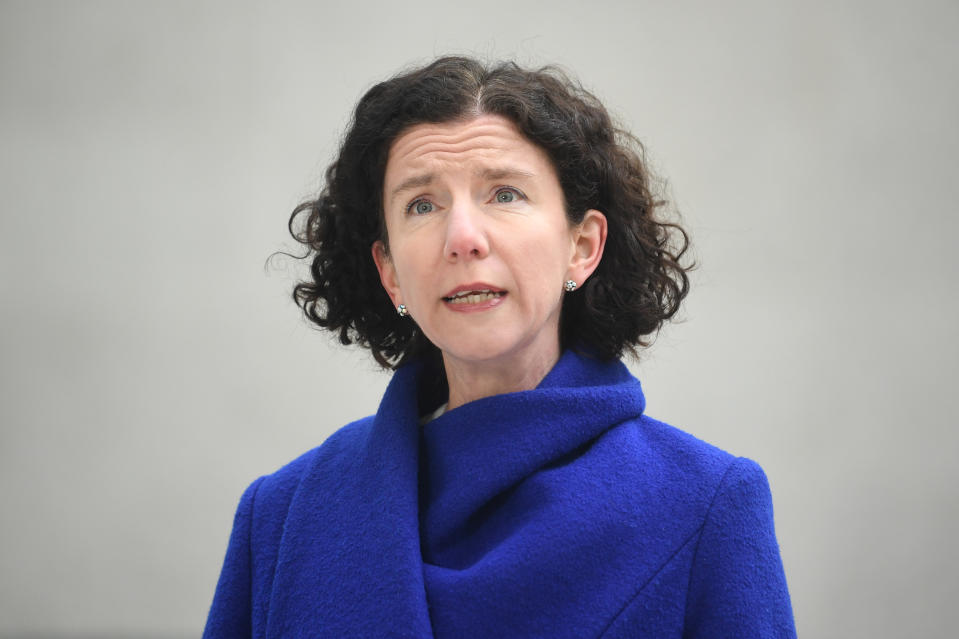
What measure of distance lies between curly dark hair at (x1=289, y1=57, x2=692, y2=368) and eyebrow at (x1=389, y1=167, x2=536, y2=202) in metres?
0.08

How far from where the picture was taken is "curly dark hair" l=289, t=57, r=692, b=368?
5.03 ft

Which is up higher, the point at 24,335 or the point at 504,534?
the point at 24,335

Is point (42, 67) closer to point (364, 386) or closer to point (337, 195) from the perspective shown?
point (364, 386)

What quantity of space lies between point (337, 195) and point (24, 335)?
2.22 meters

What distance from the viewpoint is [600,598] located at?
1319 millimetres

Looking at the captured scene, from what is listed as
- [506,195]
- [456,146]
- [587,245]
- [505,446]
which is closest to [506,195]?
[506,195]

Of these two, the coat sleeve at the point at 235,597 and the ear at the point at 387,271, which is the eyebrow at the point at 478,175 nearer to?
the ear at the point at 387,271

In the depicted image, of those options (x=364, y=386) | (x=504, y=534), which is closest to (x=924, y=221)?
(x=364, y=386)

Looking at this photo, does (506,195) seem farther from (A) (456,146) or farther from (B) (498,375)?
(B) (498,375)

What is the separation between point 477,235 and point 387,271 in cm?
30

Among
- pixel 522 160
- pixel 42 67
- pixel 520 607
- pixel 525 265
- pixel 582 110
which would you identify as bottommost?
pixel 520 607

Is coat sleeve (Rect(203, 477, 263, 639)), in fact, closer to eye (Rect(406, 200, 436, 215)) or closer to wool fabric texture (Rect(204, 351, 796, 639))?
wool fabric texture (Rect(204, 351, 796, 639))

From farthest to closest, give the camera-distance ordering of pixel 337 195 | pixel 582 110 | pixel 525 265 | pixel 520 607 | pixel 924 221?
pixel 924 221
pixel 337 195
pixel 582 110
pixel 525 265
pixel 520 607

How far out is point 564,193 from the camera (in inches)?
61.5
